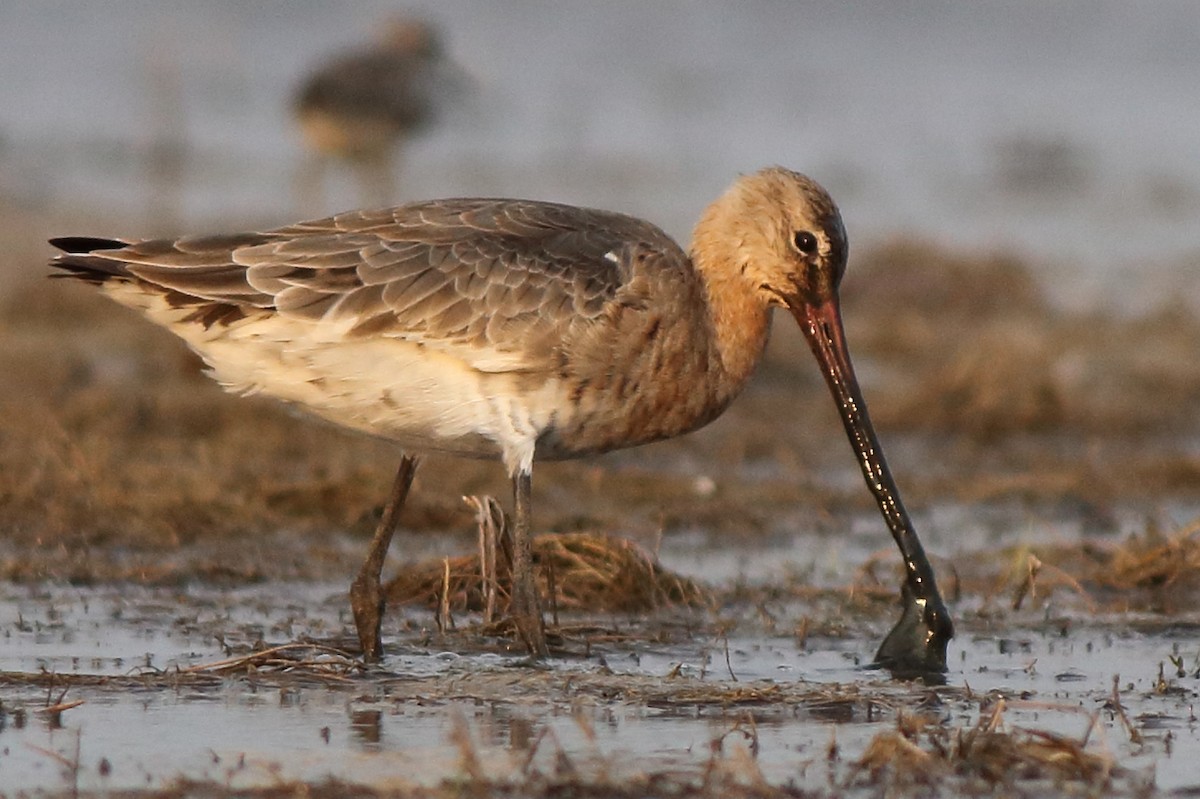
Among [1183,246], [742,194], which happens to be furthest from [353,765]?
[1183,246]

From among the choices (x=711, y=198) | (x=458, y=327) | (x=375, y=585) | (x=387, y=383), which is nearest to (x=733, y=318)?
(x=458, y=327)

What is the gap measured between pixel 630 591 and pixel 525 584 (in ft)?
3.01

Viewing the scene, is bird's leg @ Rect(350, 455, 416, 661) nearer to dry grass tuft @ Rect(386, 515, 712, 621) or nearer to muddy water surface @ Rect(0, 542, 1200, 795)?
muddy water surface @ Rect(0, 542, 1200, 795)

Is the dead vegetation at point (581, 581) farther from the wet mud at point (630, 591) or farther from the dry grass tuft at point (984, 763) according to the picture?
the dry grass tuft at point (984, 763)

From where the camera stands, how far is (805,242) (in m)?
7.20

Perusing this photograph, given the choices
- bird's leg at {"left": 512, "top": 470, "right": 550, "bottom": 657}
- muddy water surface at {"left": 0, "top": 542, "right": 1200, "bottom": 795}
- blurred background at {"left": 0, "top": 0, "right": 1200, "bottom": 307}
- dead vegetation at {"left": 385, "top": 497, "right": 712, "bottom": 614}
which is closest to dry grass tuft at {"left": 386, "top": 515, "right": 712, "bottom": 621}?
dead vegetation at {"left": 385, "top": 497, "right": 712, "bottom": 614}

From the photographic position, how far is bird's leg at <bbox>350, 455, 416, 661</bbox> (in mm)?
6859

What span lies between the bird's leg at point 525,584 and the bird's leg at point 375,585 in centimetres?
41

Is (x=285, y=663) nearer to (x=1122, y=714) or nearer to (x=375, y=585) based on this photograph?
(x=375, y=585)

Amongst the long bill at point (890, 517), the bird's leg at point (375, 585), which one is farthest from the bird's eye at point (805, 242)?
the bird's leg at point (375, 585)

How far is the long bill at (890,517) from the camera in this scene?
6840mm

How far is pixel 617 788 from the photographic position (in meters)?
5.18

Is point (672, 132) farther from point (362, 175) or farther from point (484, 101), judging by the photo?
point (362, 175)

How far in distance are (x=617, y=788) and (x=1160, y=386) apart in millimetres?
8387
